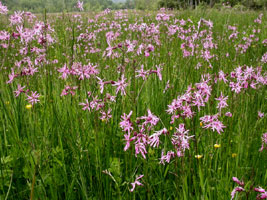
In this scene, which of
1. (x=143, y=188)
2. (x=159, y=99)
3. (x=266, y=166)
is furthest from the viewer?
(x=159, y=99)

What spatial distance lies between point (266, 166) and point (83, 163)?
1.22 m

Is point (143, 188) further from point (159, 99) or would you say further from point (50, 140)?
point (159, 99)

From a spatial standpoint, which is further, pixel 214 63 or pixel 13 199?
pixel 214 63

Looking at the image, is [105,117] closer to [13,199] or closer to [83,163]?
[83,163]

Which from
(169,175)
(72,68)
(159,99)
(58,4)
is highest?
(58,4)

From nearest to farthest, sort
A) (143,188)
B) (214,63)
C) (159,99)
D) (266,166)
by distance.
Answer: (143,188) < (266,166) < (159,99) < (214,63)

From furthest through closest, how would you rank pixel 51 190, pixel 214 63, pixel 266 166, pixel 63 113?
pixel 214 63 < pixel 63 113 < pixel 266 166 < pixel 51 190

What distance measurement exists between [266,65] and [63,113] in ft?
9.44

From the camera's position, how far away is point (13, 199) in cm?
147

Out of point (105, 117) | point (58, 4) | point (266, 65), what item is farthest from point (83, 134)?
point (266, 65)

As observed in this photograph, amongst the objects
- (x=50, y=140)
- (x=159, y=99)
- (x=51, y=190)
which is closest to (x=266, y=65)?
(x=159, y=99)

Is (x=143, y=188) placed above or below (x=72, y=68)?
below

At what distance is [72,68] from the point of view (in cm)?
163

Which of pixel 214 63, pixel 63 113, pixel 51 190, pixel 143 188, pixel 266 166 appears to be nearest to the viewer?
pixel 51 190
